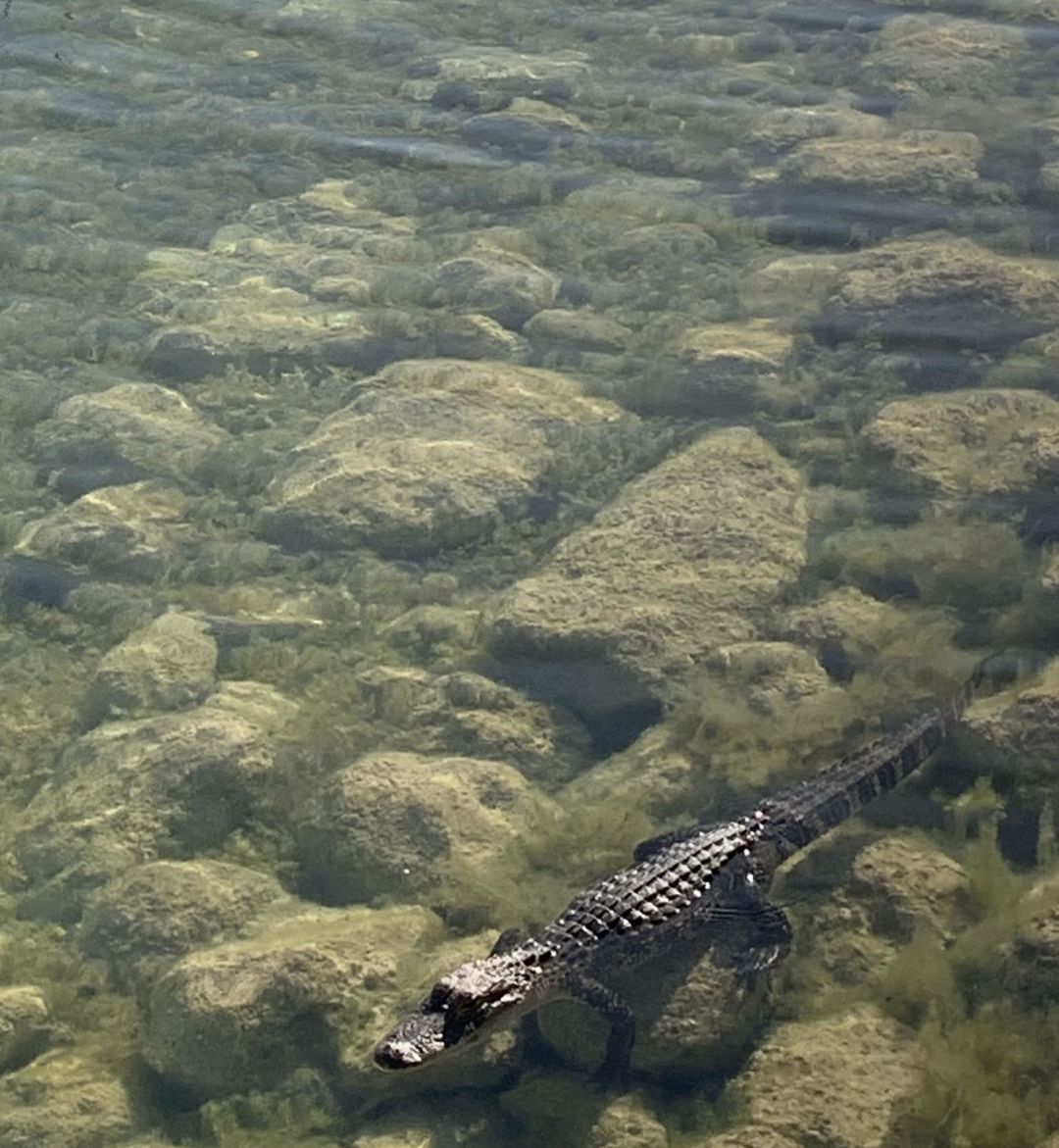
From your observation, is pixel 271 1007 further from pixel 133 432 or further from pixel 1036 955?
pixel 133 432

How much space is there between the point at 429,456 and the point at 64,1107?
14.2 feet

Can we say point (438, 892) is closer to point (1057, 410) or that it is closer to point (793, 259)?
point (1057, 410)

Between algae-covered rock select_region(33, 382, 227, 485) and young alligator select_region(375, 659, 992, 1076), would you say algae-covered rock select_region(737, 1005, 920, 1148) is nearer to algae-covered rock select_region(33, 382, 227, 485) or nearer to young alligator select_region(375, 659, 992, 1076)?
young alligator select_region(375, 659, 992, 1076)

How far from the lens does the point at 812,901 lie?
6453mm

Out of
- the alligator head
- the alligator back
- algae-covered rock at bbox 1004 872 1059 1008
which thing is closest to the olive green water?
algae-covered rock at bbox 1004 872 1059 1008

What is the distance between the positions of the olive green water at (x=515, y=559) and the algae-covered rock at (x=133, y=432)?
0.03 meters

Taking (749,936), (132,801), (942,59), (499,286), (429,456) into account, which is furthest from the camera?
(942,59)

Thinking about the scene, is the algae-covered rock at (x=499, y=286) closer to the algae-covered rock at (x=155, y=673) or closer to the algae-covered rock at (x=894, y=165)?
the algae-covered rock at (x=894, y=165)

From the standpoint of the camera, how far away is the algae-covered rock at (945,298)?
9.70 metres

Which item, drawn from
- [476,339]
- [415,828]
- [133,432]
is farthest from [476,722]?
[476,339]

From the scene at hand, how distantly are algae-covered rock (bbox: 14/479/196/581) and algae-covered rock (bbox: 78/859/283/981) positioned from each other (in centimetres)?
226

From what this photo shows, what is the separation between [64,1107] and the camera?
19.2 ft

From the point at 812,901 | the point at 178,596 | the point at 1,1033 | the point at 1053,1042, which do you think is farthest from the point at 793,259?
the point at 1,1033

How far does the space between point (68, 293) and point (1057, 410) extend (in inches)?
260
